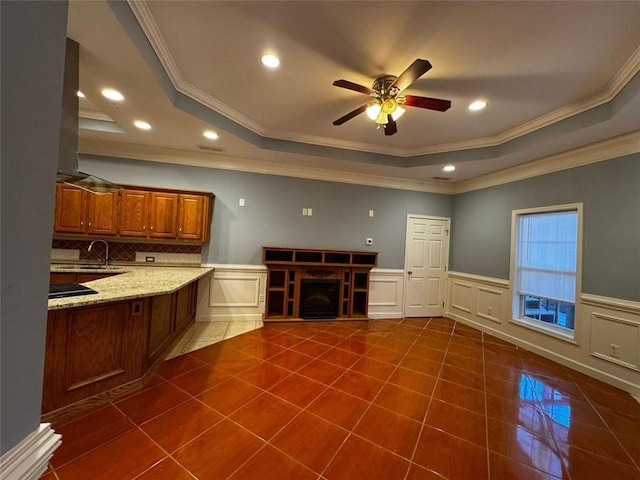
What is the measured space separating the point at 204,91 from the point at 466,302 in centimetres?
527

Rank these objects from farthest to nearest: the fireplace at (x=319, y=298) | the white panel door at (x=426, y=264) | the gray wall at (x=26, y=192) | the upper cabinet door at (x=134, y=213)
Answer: the white panel door at (x=426, y=264) < the fireplace at (x=319, y=298) < the upper cabinet door at (x=134, y=213) < the gray wall at (x=26, y=192)

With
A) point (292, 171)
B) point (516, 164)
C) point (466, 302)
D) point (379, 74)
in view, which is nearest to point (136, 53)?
Result: point (379, 74)

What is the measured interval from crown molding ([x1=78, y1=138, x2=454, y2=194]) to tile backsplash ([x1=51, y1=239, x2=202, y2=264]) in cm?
137

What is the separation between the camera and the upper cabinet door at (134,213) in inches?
149

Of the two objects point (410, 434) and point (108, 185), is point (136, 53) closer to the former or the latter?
point (108, 185)

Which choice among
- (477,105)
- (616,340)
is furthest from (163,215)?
(616,340)

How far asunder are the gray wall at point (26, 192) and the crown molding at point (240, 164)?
3.83 metres

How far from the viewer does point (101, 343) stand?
210 centimetres

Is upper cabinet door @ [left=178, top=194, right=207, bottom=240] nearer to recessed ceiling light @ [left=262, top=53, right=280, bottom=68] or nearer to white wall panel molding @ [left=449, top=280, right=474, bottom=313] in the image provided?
recessed ceiling light @ [left=262, top=53, right=280, bottom=68]

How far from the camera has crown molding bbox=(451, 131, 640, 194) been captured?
2879 mm

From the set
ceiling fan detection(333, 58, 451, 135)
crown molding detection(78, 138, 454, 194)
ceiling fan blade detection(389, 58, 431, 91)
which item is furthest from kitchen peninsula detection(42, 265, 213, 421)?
ceiling fan blade detection(389, 58, 431, 91)

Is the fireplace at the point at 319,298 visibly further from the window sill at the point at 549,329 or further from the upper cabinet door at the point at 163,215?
the window sill at the point at 549,329

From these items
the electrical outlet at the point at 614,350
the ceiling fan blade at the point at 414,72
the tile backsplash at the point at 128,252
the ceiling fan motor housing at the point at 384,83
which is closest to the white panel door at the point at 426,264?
the electrical outlet at the point at 614,350

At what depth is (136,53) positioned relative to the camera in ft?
6.53
